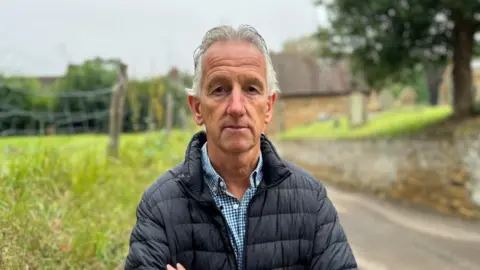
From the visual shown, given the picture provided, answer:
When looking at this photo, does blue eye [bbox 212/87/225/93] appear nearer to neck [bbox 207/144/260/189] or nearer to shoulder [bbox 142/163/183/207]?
neck [bbox 207/144/260/189]

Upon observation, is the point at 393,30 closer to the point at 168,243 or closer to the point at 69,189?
the point at 69,189

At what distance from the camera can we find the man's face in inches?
81.4

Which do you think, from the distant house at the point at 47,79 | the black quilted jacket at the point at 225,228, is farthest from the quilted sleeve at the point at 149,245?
the distant house at the point at 47,79

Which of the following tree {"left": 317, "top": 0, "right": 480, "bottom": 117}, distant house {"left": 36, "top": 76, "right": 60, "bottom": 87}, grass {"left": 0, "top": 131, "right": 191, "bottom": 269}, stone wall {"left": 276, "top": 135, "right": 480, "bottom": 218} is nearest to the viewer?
grass {"left": 0, "top": 131, "right": 191, "bottom": 269}

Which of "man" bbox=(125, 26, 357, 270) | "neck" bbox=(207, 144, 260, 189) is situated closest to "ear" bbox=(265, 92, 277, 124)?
"man" bbox=(125, 26, 357, 270)

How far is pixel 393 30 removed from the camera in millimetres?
10984

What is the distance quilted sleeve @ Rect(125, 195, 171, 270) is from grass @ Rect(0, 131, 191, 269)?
119 cm

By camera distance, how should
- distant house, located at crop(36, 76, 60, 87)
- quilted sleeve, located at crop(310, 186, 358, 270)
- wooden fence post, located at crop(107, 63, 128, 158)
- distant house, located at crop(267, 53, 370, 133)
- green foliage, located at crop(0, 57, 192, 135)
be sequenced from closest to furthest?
quilted sleeve, located at crop(310, 186, 358, 270)
wooden fence post, located at crop(107, 63, 128, 158)
green foliage, located at crop(0, 57, 192, 135)
distant house, located at crop(36, 76, 60, 87)
distant house, located at crop(267, 53, 370, 133)

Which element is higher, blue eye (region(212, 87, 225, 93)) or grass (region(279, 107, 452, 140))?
blue eye (region(212, 87, 225, 93))

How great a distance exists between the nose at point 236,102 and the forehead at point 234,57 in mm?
86

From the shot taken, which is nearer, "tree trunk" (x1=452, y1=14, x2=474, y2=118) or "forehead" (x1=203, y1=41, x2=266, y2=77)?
"forehead" (x1=203, y1=41, x2=266, y2=77)

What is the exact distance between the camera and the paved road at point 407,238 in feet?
22.2

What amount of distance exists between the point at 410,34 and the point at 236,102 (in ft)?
32.7

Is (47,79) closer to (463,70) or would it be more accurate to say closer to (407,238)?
(407,238)
